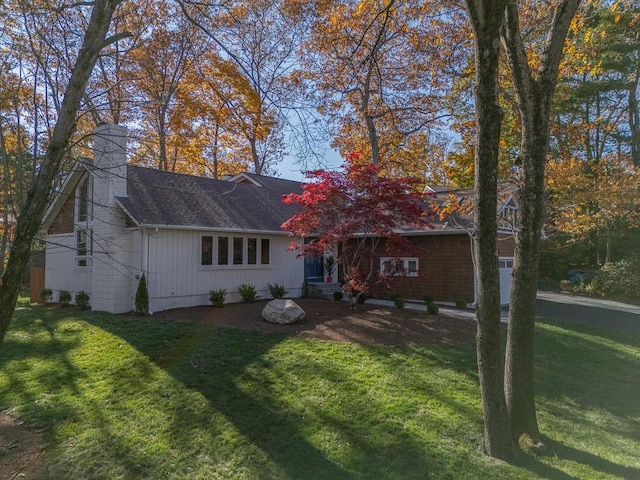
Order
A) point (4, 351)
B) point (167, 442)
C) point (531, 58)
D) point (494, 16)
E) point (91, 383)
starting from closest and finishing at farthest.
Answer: point (494, 16), point (167, 442), point (91, 383), point (4, 351), point (531, 58)

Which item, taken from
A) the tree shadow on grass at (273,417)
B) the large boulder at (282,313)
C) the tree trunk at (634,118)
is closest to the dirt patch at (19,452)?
the tree shadow on grass at (273,417)

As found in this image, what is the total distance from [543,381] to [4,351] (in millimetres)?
10262

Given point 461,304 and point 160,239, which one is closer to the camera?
point 160,239

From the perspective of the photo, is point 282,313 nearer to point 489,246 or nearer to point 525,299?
point 525,299

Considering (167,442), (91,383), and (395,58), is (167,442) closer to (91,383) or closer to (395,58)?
(91,383)

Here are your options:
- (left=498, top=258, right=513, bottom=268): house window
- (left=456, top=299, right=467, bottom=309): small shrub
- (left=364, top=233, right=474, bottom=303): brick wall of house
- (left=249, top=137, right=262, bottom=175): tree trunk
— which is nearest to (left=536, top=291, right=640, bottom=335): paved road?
(left=498, top=258, right=513, bottom=268): house window

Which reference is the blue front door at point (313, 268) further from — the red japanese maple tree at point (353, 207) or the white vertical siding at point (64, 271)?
the white vertical siding at point (64, 271)

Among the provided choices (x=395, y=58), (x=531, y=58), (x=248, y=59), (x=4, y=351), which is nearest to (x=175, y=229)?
(x=4, y=351)

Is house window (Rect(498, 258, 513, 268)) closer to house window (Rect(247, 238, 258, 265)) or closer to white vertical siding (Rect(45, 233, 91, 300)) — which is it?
house window (Rect(247, 238, 258, 265))

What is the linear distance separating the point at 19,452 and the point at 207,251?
8.29 metres

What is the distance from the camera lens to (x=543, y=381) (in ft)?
22.8

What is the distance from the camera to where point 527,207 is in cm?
483

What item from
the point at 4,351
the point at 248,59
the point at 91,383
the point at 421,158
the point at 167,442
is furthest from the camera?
the point at 421,158

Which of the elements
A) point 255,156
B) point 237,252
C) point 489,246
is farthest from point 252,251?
point 255,156
